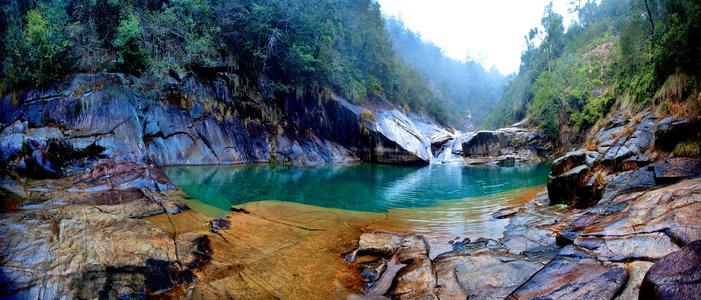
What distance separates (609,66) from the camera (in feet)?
93.2

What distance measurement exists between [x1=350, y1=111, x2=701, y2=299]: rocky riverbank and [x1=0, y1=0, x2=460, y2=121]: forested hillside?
1880cm

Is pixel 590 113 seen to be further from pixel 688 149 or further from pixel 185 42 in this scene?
pixel 185 42

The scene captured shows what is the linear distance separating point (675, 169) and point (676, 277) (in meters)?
4.69

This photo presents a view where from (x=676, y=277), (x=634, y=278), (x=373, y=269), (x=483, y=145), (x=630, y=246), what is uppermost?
(x=483, y=145)

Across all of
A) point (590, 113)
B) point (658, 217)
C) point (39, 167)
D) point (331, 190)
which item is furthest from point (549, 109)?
point (39, 167)

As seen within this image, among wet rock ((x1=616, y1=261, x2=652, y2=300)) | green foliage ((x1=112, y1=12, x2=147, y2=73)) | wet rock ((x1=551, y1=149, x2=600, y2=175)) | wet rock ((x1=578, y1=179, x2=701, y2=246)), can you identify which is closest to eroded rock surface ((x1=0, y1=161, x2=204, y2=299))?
wet rock ((x1=616, y1=261, x2=652, y2=300))

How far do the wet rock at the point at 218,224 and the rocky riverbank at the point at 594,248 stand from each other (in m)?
2.58

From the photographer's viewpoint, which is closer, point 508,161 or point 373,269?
point 373,269

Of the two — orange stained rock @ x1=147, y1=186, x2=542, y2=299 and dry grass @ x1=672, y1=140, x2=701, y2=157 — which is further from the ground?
dry grass @ x1=672, y1=140, x2=701, y2=157

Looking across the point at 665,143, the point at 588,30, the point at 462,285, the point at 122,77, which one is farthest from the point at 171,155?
the point at 588,30

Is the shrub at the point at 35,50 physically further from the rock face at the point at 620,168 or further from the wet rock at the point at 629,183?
the wet rock at the point at 629,183

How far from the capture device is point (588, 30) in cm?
4319

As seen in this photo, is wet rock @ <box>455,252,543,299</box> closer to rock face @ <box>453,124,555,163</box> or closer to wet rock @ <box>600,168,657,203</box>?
wet rock @ <box>600,168,657,203</box>

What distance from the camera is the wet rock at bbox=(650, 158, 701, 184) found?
5453 mm
